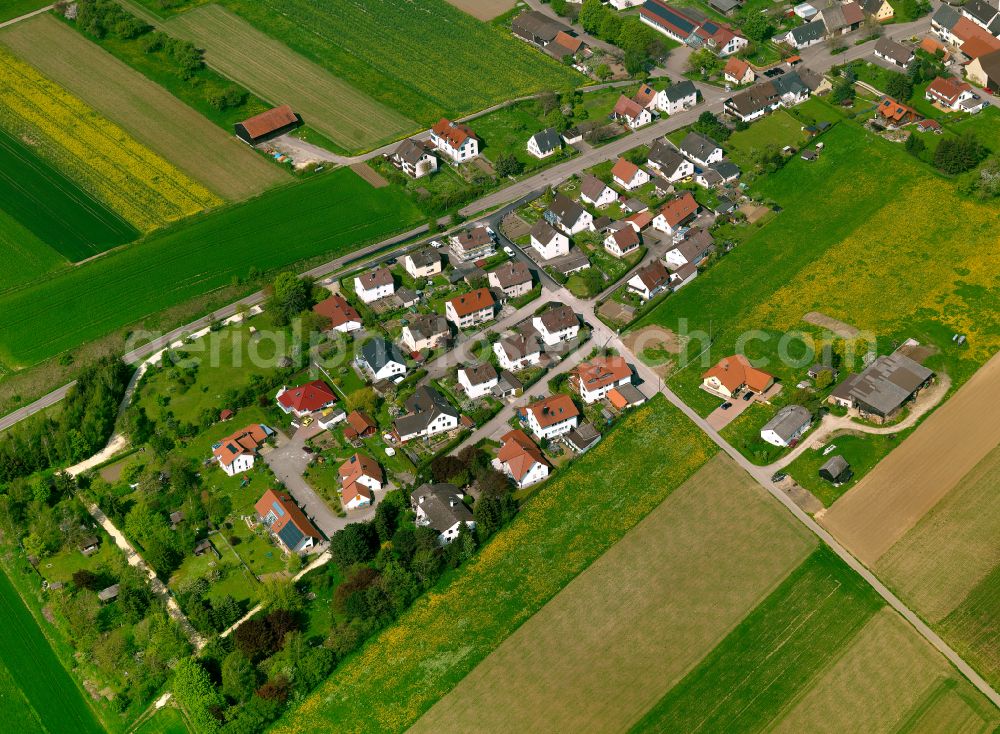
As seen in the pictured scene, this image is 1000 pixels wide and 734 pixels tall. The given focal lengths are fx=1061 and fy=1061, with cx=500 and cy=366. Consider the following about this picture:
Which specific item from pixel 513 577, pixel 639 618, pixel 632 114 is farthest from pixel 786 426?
pixel 632 114

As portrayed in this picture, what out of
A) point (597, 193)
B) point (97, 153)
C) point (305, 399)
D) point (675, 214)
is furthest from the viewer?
point (97, 153)

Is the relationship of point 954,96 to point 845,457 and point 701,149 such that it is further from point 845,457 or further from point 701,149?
point 845,457

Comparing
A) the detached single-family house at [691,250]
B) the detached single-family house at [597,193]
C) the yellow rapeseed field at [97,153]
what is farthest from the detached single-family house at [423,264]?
the yellow rapeseed field at [97,153]

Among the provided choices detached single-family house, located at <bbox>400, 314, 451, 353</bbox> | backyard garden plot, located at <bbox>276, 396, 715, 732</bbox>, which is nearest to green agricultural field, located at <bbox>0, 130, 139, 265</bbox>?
detached single-family house, located at <bbox>400, 314, 451, 353</bbox>

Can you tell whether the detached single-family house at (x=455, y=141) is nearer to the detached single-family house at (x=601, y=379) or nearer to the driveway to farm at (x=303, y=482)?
the detached single-family house at (x=601, y=379)

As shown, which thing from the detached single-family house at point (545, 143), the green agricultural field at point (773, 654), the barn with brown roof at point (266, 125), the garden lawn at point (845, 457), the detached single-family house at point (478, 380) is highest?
the barn with brown roof at point (266, 125)
